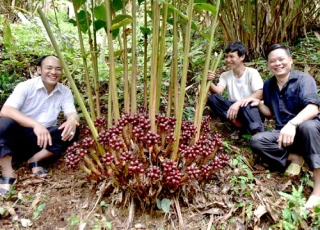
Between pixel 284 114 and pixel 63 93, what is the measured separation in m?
1.82

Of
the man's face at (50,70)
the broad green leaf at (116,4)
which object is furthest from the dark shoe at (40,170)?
the broad green leaf at (116,4)

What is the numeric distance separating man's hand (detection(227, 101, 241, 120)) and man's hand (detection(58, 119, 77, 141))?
129 centimetres

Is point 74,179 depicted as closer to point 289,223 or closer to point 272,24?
point 289,223

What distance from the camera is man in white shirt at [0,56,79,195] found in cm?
218

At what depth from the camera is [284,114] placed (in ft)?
7.73

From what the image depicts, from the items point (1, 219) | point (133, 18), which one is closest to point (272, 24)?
point (133, 18)

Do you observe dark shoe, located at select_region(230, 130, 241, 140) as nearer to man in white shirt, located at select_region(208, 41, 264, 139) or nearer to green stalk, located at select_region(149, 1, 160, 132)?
man in white shirt, located at select_region(208, 41, 264, 139)

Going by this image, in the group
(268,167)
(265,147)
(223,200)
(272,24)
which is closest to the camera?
(223,200)

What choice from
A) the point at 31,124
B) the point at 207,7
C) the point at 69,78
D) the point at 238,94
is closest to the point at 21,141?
the point at 31,124

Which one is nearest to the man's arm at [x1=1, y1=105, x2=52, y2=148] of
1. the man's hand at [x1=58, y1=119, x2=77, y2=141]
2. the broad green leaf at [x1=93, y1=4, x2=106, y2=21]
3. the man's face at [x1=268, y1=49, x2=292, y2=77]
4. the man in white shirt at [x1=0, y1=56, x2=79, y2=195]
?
the man in white shirt at [x1=0, y1=56, x2=79, y2=195]

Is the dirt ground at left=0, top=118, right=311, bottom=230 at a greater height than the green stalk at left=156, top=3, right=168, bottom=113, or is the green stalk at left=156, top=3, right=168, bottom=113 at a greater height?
the green stalk at left=156, top=3, right=168, bottom=113

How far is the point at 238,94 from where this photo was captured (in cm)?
284

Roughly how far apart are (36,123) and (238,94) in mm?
1790

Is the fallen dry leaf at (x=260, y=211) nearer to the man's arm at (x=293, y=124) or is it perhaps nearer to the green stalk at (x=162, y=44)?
the man's arm at (x=293, y=124)
